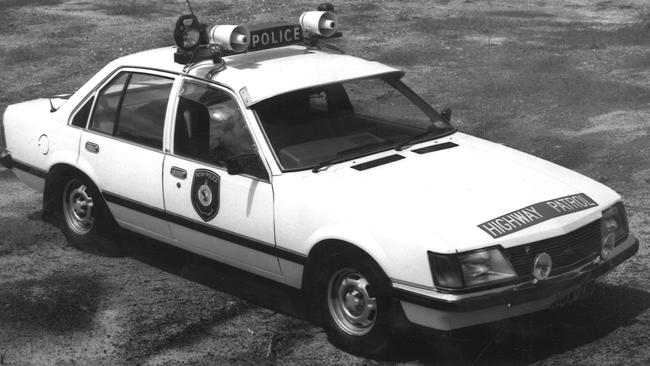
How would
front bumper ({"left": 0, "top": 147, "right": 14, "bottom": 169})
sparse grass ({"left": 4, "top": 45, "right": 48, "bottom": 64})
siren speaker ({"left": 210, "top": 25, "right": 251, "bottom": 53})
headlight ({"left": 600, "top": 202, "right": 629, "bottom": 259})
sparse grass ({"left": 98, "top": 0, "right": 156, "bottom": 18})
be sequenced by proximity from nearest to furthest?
headlight ({"left": 600, "top": 202, "right": 629, "bottom": 259}), siren speaker ({"left": 210, "top": 25, "right": 251, "bottom": 53}), front bumper ({"left": 0, "top": 147, "right": 14, "bottom": 169}), sparse grass ({"left": 4, "top": 45, "right": 48, "bottom": 64}), sparse grass ({"left": 98, "top": 0, "right": 156, "bottom": 18})

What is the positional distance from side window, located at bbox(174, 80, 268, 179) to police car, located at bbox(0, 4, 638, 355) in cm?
1

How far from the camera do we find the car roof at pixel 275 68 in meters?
6.50

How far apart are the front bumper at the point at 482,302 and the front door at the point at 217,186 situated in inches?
42.7

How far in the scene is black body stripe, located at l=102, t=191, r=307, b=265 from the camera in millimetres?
6070

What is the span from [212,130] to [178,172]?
340mm

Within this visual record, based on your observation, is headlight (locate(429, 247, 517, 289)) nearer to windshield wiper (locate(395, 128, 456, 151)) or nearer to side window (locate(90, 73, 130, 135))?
windshield wiper (locate(395, 128, 456, 151))

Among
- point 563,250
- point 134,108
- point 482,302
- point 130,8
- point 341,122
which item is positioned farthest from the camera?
point 130,8

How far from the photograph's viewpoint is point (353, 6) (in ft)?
56.6

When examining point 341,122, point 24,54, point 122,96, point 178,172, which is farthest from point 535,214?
point 24,54

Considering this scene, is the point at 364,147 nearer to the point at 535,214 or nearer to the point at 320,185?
the point at 320,185

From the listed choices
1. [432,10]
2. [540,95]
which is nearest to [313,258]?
[540,95]

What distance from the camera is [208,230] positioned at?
21.3 ft

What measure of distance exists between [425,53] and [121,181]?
7.70m

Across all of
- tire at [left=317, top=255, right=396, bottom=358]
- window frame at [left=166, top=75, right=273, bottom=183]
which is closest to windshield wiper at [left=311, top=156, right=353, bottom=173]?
window frame at [left=166, top=75, right=273, bottom=183]
